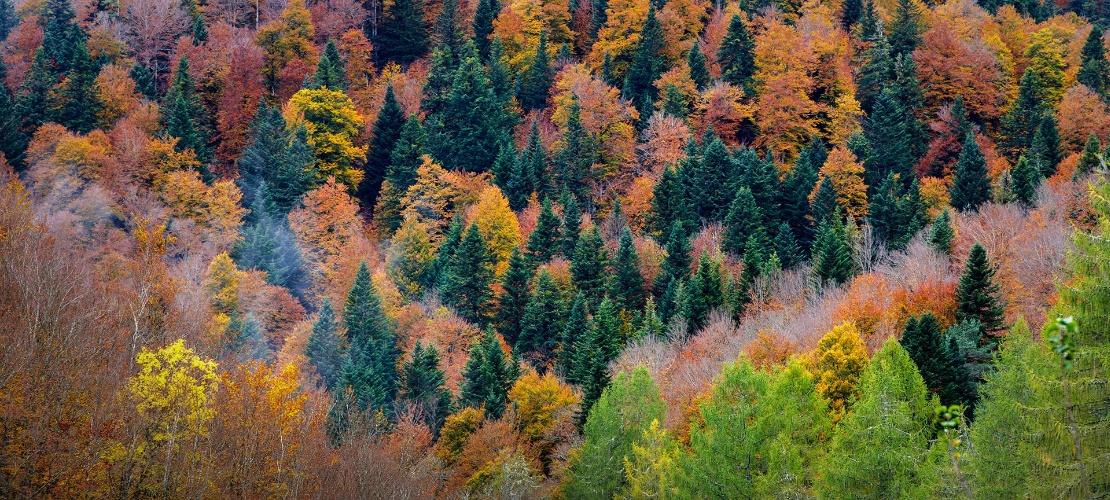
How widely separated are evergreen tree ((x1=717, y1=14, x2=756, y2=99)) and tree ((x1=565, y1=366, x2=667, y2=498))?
146 ft

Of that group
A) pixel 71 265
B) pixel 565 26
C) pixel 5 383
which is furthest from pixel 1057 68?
pixel 5 383

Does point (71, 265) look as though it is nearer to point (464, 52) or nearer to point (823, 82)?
point (464, 52)

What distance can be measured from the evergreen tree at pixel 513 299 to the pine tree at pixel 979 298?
98.7ft

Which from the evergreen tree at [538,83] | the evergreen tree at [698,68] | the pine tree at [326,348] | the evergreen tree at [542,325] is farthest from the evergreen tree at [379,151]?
the evergreen tree at [542,325]

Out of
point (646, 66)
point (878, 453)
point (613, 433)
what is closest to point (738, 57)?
point (646, 66)

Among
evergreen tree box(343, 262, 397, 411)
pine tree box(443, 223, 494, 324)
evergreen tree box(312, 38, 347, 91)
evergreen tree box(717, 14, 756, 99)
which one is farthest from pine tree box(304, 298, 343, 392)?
evergreen tree box(717, 14, 756, 99)

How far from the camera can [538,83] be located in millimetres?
92312

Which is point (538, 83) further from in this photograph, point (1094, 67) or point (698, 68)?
point (1094, 67)

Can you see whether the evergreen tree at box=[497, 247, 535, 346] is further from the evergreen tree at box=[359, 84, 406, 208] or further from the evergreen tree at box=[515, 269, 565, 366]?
the evergreen tree at box=[359, 84, 406, 208]

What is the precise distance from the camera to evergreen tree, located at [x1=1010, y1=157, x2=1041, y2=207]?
6169 cm

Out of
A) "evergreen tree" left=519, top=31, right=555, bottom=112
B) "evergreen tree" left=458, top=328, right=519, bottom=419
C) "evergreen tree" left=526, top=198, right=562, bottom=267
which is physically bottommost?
"evergreen tree" left=458, top=328, right=519, bottom=419

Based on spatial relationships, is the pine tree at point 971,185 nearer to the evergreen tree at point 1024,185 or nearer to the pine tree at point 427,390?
the evergreen tree at point 1024,185

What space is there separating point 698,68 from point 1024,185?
30.5 metres

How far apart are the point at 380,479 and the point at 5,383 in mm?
14334
